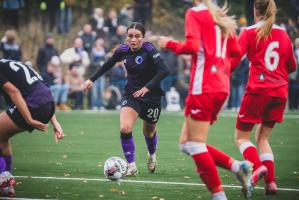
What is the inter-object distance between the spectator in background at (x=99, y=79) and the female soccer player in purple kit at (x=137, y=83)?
44.9 ft

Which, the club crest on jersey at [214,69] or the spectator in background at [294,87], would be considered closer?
the club crest on jersey at [214,69]

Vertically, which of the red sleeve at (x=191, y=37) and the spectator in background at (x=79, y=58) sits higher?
the red sleeve at (x=191, y=37)

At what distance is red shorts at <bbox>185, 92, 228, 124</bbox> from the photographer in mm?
8617

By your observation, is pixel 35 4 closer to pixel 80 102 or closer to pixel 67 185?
pixel 80 102

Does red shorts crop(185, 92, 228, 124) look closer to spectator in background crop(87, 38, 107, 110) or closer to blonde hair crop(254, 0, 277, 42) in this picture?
blonde hair crop(254, 0, 277, 42)

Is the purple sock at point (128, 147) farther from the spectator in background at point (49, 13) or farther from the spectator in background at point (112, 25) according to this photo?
the spectator in background at point (49, 13)

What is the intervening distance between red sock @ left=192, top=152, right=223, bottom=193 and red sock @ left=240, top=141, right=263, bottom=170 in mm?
1370

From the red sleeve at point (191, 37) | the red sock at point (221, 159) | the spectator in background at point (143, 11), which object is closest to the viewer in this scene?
the red sleeve at point (191, 37)

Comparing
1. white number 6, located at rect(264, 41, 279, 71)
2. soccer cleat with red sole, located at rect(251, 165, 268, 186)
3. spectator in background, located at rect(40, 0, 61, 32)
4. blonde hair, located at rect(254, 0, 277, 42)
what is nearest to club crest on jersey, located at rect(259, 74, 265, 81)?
white number 6, located at rect(264, 41, 279, 71)

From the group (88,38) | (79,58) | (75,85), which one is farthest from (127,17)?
(75,85)

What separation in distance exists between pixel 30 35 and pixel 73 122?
11740 mm

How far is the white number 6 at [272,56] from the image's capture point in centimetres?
998

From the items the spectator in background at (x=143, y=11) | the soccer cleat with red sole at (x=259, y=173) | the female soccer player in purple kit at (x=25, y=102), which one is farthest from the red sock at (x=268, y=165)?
the spectator in background at (x=143, y=11)

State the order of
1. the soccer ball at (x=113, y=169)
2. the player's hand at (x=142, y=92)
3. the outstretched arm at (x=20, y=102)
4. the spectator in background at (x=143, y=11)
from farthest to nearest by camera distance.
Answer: the spectator in background at (x=143, y=11), the player's hand at (x=142, y=92), the soccer ball at (x=113, y=169), the outstretched arm at (x=20, y=102)
